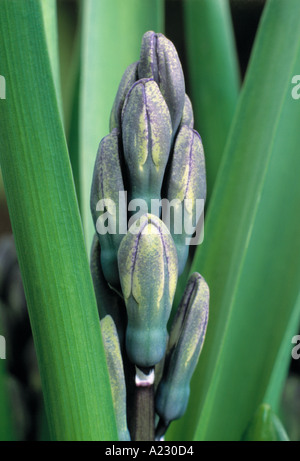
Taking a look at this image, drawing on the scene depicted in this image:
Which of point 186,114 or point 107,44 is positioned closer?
point 186,114

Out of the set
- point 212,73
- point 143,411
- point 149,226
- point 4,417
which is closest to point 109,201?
point 149,226

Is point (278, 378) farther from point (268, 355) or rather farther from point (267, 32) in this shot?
point (267, 32)

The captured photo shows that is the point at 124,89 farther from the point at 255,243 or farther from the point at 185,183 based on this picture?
the point at 255,243

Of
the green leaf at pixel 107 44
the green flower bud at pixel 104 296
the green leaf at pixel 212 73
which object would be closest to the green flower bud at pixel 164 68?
the green flower bud at pixel 104 296

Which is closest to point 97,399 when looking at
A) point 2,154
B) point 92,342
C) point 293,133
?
point 92,342

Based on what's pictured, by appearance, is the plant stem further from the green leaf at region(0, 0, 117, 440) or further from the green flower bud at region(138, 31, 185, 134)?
the green flower bud at region(138, 31, 185, 134)

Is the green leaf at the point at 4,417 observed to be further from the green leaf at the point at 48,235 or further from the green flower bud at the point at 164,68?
the green flower bud at the point at 164,68
